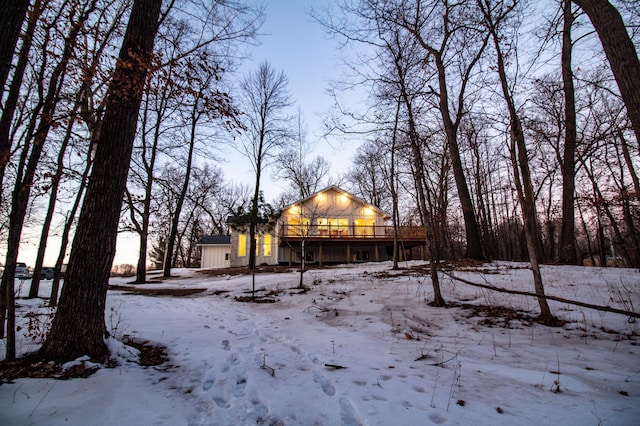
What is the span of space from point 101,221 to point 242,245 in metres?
21.2

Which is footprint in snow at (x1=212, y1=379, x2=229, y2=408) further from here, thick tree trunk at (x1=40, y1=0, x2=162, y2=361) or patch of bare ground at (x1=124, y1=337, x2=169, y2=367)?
thick tree trunk at (x1=40, y1=0, x2=162, y2=361)

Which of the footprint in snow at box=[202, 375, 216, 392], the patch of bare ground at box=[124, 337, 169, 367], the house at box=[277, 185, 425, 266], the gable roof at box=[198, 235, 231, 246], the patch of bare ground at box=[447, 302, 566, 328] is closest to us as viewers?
the footprint in snow at box=[202, 375, 216, 392]

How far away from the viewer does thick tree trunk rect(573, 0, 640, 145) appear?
3127 millimetres

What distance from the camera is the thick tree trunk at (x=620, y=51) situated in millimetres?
3127

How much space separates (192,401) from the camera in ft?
7.27

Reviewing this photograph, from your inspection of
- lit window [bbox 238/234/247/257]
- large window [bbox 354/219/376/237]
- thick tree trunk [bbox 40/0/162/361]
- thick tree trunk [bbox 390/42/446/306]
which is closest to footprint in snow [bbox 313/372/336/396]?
thick tree trunk [bbox 40/0/162/361]

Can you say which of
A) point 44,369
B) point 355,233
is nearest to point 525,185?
point 44,369

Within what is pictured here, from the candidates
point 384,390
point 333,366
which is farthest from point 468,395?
point 333,366

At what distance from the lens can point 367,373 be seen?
8.82 feet

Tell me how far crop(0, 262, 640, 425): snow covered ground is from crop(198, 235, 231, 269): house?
2205cm

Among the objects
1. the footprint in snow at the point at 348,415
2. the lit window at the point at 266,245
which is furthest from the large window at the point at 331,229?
the footprint in snow at the point at 348,415

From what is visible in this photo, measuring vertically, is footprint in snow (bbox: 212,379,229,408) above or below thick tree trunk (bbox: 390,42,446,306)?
below

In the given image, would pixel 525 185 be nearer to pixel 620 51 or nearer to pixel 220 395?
pixel 620 51

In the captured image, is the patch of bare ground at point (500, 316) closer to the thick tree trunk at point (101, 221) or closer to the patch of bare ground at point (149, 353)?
the patch of bare ground at point (149, 353)
